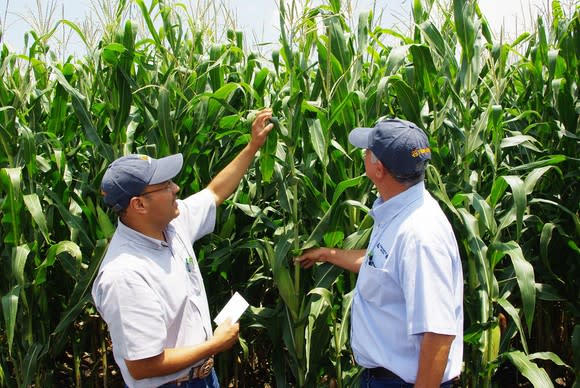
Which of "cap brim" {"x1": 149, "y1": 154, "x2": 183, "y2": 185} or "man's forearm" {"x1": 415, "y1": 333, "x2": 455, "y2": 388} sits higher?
"cap brim" {"x1": 149, "y1": 154, "x2": 183, "y2": 185}

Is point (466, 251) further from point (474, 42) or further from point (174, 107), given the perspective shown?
point (174, 107)

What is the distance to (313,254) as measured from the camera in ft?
11.7

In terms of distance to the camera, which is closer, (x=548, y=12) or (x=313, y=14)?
(x=313, y=14)

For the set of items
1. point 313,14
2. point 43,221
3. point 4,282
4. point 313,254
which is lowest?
point 4,282

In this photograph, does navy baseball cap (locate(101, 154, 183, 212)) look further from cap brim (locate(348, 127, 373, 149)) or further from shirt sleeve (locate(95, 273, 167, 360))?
cap brim (locate(348, 127, 373, 149))

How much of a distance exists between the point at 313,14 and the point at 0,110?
1.88 metres

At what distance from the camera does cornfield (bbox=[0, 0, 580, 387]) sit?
3.61m

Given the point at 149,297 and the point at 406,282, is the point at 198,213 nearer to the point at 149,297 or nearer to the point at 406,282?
the point at 149,297

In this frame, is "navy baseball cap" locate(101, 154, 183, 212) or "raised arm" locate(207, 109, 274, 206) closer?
"navy baseball cap" locate(101, 154, 183, 212)

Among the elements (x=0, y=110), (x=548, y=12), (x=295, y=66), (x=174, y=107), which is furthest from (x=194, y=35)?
(x=548, y=12)

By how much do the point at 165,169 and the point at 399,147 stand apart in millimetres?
1096

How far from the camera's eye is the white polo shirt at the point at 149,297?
267cm

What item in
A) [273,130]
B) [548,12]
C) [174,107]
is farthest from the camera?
[548,12]

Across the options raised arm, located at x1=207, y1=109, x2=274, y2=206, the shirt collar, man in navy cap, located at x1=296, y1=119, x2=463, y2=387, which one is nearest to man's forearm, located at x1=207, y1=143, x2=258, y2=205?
raised arm, located at x1=207, y1=109, x2=274, y2=206
